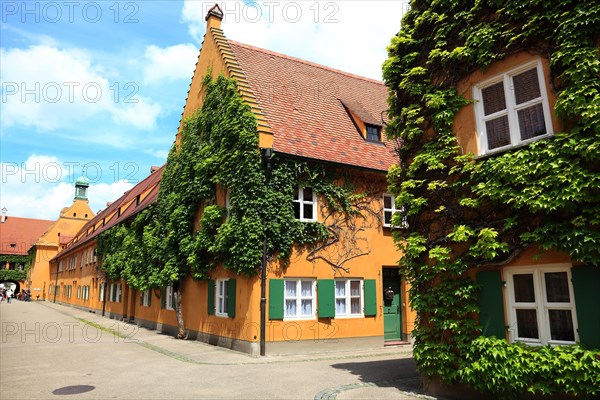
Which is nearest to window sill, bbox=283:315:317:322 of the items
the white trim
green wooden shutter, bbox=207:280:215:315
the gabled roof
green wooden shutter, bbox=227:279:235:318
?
the white trim

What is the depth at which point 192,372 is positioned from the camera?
1093 cm

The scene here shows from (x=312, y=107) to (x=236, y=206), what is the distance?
237 inches

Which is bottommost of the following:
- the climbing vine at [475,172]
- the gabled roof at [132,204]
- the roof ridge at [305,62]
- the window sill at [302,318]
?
the window sill at [302,318]

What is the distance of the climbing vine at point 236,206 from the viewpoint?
13992 mm

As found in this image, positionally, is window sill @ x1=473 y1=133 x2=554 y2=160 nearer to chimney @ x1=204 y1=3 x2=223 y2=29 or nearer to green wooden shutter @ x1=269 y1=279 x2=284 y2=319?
green wooden shutter @ x1=269 y1=279 x2=284 y2=319

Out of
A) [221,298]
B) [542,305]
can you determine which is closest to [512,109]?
[542,305]

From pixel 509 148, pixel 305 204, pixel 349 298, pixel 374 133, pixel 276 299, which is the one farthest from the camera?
pixel 374 133

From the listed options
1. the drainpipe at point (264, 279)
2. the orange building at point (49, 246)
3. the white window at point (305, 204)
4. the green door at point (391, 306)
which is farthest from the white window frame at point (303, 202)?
the orange building at point (49, 246)

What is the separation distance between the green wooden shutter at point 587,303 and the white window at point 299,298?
9.21 metres

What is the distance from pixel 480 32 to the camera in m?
7.86

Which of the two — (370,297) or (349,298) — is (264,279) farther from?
(370,297)

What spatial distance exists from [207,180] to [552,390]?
44.3ft

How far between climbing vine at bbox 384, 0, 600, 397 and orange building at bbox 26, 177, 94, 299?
6280cm

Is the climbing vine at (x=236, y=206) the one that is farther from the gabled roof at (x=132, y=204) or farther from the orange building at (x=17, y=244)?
the orange building at (x=17, y=244)
